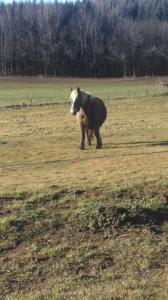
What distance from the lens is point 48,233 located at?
30.4 feet

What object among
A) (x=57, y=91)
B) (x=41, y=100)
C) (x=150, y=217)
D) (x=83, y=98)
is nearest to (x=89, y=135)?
(x=83, y=98)

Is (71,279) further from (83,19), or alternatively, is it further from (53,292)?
(83,19)

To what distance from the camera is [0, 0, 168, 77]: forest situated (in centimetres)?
13962

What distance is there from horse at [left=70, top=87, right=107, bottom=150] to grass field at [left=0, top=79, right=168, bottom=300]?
2.26 metres

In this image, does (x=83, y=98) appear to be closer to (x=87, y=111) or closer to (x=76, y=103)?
(x=76, y=103)

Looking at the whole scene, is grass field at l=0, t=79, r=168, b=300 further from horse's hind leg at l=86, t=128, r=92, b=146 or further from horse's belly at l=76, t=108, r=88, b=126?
horse's hind leg at l=86, t=128, r=92, b=146

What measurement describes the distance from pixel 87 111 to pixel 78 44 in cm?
13291

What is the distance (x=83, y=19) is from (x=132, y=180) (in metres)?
159

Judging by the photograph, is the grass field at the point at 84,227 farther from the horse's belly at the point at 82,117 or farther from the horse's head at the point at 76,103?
the horse's belly at the point at 82,117

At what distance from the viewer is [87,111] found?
1986 cm

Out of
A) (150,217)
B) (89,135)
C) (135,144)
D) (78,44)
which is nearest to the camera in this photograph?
(150,217)

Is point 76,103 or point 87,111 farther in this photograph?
point 87,111

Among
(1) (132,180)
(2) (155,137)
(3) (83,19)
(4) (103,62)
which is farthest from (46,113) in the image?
(3) (83,19)

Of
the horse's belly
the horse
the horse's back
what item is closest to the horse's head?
the horse
